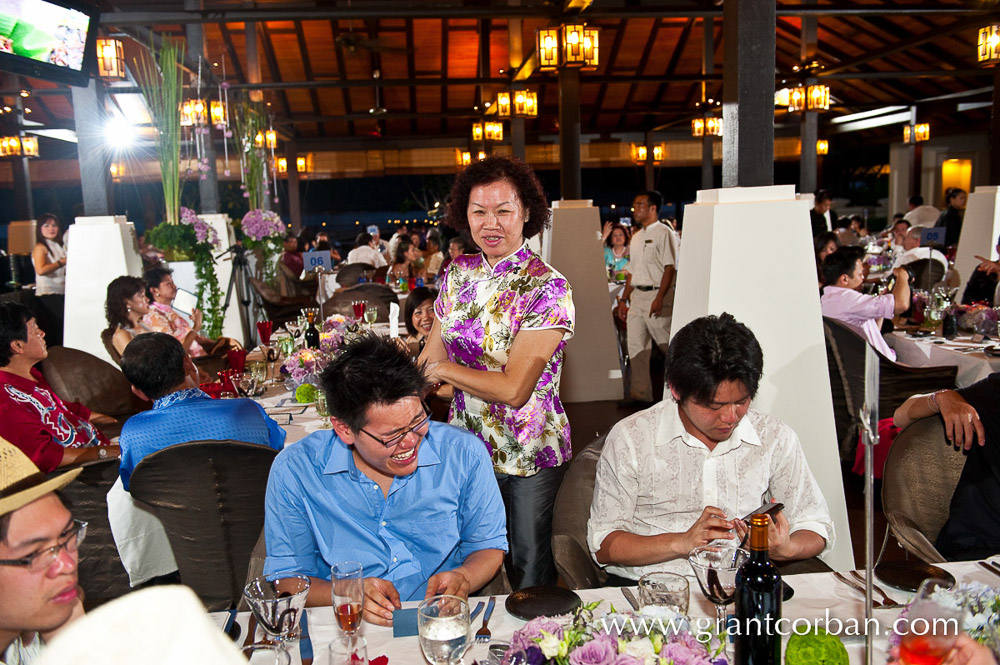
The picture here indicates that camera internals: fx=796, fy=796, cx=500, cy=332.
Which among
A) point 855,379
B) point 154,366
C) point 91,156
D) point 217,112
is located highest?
point 217,112

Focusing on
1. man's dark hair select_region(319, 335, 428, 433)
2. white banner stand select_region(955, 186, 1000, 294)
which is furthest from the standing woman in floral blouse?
white banner stand select_region(955, 186, 1000, 294)

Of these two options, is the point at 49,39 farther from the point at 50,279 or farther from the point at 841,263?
the point at 841,263

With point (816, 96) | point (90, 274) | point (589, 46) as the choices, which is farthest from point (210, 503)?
point (816, 96)

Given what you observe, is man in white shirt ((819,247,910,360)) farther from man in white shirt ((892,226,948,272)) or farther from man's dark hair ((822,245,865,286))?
man in white shirt ((892,226,948,272))

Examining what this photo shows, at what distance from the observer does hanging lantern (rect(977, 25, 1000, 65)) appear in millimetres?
7406

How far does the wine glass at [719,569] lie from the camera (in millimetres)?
1443

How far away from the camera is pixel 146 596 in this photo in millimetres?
510

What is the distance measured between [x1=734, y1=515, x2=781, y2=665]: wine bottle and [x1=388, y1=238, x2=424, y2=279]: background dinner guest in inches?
300

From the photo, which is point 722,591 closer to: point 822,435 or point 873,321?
point 822,435

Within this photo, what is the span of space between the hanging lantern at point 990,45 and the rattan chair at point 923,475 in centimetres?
657

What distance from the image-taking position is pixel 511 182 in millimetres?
2457

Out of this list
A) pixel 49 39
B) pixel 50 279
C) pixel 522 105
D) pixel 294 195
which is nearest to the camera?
pixel 49 39

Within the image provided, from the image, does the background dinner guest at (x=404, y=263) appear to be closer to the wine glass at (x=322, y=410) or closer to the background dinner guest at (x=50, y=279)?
the background dinner guest at (x=50, y=279)

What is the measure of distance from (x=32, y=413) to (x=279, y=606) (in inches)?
81.8
